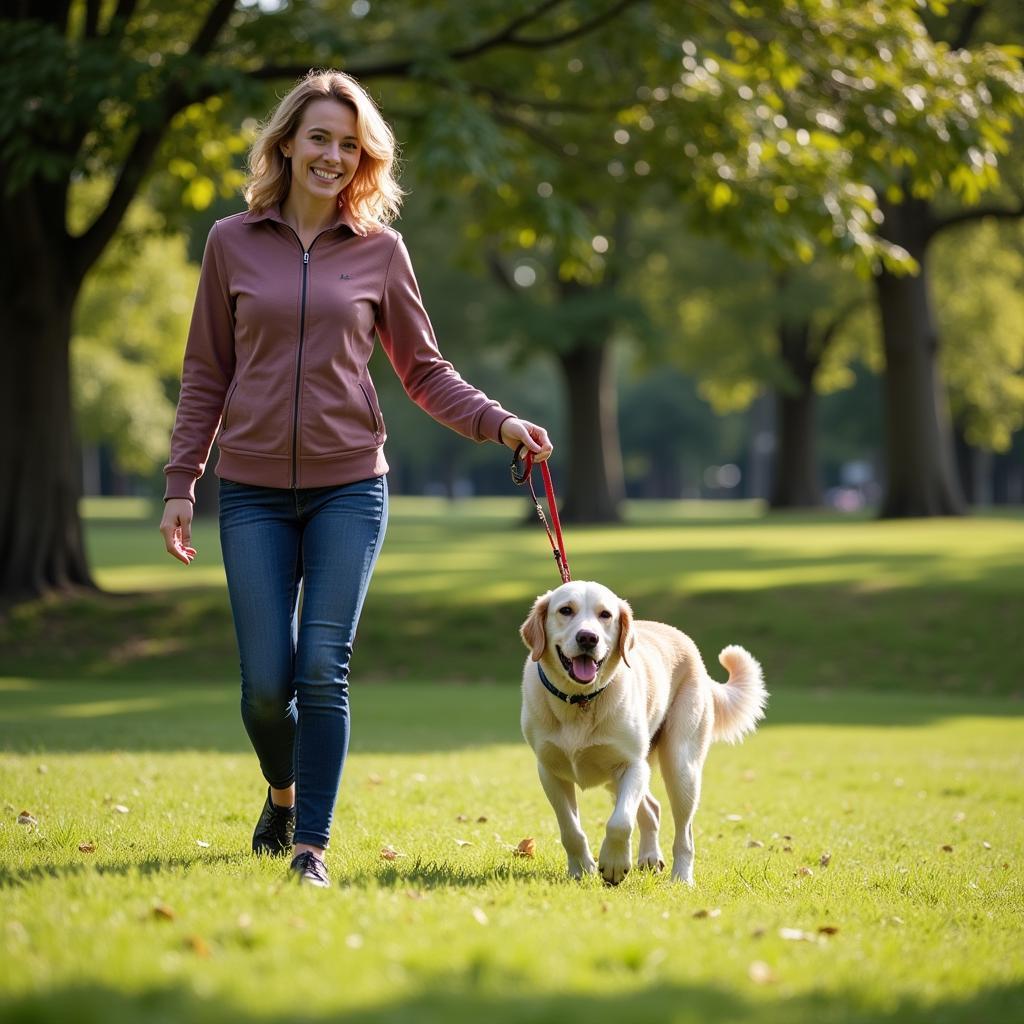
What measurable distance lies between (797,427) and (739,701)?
40.9 m

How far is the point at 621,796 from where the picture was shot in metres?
5.69

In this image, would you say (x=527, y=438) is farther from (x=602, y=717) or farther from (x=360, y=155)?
(x=360, y=155)

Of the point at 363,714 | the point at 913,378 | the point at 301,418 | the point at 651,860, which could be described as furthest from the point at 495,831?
the point at 913,378

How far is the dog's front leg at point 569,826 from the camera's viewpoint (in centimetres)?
586

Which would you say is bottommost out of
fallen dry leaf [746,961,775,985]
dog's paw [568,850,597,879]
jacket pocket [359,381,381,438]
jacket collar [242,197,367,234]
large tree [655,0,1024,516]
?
dog's paw [568,850,597,879]

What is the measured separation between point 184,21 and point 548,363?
214 ft

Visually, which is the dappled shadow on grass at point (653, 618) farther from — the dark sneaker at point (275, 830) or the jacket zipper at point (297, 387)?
the jacket zipper at point (297, 387)

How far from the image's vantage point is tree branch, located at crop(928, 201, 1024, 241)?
3047 centimetres

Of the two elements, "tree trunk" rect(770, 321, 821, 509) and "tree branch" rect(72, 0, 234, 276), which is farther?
"tree trunk" rect(770, 321, 821, 509)

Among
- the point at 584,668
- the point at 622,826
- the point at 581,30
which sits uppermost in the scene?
the point at 581,30

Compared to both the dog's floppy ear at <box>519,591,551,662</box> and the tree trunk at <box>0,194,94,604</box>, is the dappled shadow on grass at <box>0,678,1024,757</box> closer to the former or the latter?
the tree trunk at <box>0,194,94,604</box>

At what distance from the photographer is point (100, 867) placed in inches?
201

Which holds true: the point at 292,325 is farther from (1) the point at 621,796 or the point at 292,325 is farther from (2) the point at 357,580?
(1) the point at 621,796

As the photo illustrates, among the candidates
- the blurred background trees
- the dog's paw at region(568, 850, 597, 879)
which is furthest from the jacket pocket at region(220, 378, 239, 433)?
the blurred background trees
